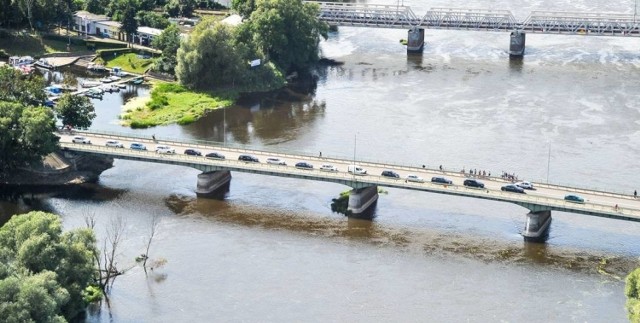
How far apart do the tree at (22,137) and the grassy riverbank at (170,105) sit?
21.6 meters

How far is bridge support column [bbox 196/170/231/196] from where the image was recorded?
10794 centimetres

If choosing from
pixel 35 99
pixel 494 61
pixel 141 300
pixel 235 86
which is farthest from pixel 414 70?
pixel 141 300

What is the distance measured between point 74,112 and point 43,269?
134ft

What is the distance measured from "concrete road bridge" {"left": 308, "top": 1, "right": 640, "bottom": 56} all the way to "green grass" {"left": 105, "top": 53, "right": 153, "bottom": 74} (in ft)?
102

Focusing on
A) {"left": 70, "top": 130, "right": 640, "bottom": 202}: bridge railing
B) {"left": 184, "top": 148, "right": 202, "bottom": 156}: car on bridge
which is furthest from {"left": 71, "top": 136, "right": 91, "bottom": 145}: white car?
{"left": 184, "top": 148, "right": 202, "bottom": 156}: car on bridge

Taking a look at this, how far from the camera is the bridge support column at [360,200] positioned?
4087 inches

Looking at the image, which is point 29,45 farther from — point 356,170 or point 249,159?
point 356,170

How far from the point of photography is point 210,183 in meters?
108

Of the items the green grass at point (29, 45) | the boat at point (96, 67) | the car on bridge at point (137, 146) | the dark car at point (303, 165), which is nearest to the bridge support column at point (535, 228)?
the dark car at point (303, 165)

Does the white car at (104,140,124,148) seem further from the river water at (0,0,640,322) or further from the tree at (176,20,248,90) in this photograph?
the tree at (176,20,248,90)

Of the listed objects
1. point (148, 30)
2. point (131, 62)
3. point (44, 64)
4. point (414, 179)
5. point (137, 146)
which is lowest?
point (414, 179)

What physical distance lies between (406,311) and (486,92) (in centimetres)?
6548

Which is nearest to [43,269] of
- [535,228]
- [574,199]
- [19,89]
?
[535,228]

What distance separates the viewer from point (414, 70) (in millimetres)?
159000
